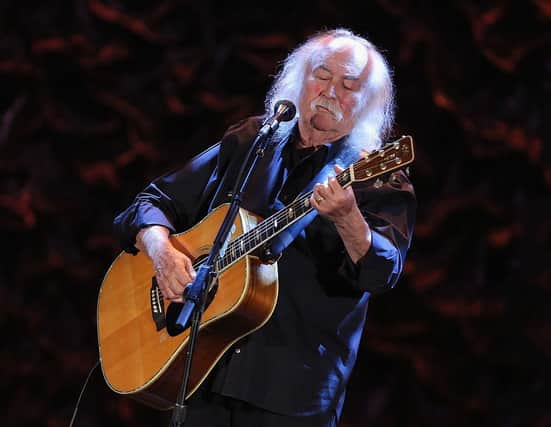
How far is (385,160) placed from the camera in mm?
1838

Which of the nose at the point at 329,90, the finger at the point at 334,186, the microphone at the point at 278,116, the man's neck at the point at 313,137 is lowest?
the man's neck at the point at 313,137

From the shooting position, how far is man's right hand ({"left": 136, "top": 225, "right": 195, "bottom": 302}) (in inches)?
83.7

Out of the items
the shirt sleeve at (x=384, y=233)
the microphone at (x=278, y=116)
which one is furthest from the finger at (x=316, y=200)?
the microphone at (x=278, y=116)

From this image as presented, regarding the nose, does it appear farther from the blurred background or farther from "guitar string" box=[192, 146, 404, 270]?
the blurred background

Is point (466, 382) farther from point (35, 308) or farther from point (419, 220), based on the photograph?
point (35, 308)

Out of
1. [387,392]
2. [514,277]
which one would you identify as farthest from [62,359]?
[514,277]

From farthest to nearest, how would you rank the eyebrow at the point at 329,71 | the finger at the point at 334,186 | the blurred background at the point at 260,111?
the blurred background at the point at 260,111, the eyebrow at the point at 329,71, the finger at the point at 334,186

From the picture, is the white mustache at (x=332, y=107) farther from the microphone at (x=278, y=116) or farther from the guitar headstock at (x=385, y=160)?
the guitar headstock at (x=385, y=160)

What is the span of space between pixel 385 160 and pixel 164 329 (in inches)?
31.5

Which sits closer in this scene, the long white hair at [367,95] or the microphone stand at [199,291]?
the microphone stand at [199,291]

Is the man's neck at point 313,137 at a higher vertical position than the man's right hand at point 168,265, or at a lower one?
higher

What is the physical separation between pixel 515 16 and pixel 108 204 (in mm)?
2109

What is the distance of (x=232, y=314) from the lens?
78.0 inches

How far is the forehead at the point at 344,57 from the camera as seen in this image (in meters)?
2.35
